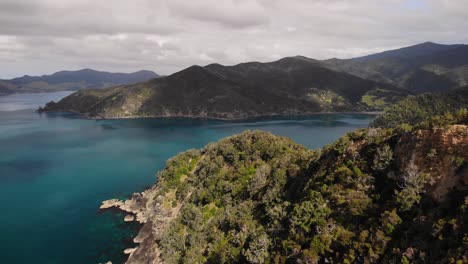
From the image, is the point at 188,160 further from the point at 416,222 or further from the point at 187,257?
the point at 416,222

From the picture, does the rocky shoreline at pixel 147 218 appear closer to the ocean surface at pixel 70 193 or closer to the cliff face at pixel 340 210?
the cliff face at pixel 340 210

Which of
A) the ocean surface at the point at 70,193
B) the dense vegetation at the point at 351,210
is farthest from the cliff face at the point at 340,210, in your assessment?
the ocean surface at the point at 70,193

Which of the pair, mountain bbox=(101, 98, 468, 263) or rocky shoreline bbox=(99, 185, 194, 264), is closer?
mountain bbox=(101, 98, 468, 263)

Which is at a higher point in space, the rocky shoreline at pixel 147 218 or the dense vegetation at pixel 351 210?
the dense vegetation at pixel 351 210

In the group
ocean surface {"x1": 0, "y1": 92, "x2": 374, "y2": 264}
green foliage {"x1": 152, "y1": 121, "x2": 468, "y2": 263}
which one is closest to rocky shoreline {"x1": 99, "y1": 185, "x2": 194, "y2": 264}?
ocean surface {"x1": 0, "y1": 92, "x2": 374, "y2": 264}

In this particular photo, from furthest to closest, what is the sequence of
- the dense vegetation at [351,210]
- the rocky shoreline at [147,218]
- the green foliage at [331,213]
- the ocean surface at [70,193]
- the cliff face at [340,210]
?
the ocean surface at [70,193] → the rocky shoreline at [147,218] → the cliff face at [340,210] → the green foliage at [331,213] → the dense vegetation at [351,210]

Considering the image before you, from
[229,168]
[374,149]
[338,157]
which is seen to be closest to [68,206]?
[229,168]

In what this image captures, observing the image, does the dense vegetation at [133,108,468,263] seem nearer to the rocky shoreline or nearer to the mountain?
the mountain
